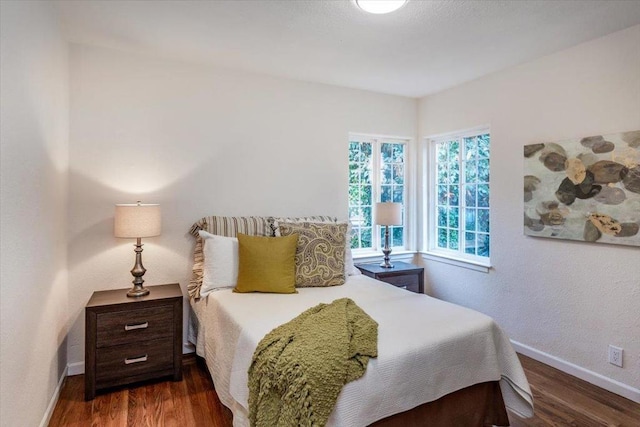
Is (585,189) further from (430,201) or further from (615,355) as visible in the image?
(430,201)

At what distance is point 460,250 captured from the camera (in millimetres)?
3678

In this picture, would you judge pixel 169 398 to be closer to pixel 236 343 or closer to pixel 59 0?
pixel 236 343

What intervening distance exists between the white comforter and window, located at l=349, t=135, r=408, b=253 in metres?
1.52

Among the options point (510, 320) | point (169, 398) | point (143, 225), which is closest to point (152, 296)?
point (143, 225)

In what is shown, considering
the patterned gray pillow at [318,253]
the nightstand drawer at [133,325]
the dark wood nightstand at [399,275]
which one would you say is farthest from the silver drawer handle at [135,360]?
the dark wood nightstand at [399,275]

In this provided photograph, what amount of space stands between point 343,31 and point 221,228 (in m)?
1.71

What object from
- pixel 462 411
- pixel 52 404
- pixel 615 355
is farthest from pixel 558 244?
pixel 52 404

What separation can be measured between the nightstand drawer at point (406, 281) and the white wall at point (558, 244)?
487 millimetres

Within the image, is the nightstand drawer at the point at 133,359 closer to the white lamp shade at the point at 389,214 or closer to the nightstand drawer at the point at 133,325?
the nightstand drawer at the point at 133,325

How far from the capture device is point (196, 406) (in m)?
2.19

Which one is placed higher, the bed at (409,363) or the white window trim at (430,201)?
the white window trim at (430,201)

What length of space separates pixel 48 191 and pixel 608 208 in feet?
11.5

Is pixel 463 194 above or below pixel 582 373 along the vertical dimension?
above

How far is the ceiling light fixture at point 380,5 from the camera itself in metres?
1.93
